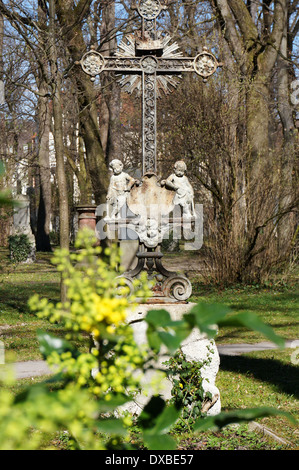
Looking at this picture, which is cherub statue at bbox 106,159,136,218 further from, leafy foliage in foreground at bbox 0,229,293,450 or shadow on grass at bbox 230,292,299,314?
shadow on grass at bbox 230,292,299,314

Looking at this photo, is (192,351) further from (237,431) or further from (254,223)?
(254,223)

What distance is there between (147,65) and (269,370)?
364 centimetres

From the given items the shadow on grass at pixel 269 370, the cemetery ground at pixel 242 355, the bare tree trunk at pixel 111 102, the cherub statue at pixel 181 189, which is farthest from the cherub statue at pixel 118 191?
the bare tree trunk at pixel 111 102

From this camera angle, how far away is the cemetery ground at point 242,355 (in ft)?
16.3

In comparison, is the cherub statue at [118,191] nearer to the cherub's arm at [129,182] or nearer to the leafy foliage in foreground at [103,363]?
the cherub's arm at [129,182]

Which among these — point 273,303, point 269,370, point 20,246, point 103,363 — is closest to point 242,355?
point 269,370

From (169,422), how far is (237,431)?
13.0ft

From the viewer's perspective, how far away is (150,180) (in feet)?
20.9

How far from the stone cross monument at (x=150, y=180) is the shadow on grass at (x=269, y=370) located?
1500mm

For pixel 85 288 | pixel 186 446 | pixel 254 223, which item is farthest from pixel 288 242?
pixel 85 288

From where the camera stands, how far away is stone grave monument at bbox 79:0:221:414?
17.8 ft

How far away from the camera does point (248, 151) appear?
46.0ft

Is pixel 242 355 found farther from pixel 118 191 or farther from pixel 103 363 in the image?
pixel 103 363
